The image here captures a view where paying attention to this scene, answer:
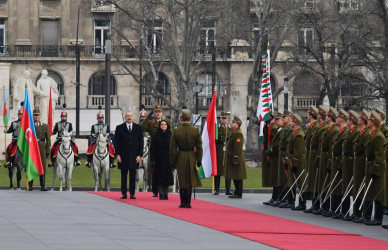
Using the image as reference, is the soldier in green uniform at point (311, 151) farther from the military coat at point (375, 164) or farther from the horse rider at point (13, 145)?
the horse rider at point (13, 145)

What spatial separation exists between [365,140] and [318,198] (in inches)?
115

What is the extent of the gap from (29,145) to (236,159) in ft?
16.8

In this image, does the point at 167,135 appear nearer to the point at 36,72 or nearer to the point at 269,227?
the point at 269,227

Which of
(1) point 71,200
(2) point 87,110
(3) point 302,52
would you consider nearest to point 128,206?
(1) point 71,200

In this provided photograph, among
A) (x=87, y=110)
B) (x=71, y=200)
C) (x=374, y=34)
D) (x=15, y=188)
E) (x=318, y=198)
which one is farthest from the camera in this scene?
(x=87, y=110)

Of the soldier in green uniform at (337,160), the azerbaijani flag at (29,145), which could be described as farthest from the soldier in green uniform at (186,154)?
the azerbaijani flag at (29,145)

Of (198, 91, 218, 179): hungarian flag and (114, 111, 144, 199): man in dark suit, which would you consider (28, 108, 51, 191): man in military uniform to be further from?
(114, 111, 144, 199): man in dark suit

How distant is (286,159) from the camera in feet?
87.9

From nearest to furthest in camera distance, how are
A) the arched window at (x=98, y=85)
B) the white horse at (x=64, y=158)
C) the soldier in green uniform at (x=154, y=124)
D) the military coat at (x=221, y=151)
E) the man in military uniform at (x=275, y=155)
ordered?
the man in military uniform at (x=275, y=155) < the soldier in green uniform at (x=154, y=124) < the military coat at (x=221, y=151) < the white horse at (x=64, y=158) < the arched window at (x=98, y=85)

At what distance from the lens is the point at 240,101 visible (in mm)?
84438

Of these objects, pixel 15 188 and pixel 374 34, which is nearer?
pixel 15 188

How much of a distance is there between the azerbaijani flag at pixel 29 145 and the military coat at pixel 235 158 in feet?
15.0

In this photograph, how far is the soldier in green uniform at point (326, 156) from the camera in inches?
958

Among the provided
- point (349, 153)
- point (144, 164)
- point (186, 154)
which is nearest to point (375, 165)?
point (349, 153)
